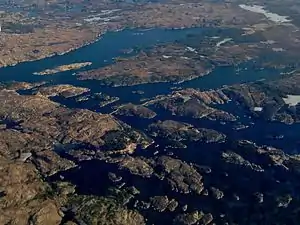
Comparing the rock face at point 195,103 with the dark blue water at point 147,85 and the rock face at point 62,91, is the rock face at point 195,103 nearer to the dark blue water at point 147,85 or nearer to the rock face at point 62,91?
the dark blue water at point 147,85

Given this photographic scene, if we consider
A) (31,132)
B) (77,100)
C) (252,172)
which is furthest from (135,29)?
(252,172)

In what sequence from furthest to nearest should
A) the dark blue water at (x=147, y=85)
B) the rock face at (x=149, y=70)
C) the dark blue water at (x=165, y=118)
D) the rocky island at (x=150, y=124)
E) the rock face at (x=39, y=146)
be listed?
the rock face at (x=149, y=70), the dark blue water at (x=147, y=85), the dark blue water at (x=165, y=118), the rocky island at (x=150, y=124), the rock face at (x=39, y=146)

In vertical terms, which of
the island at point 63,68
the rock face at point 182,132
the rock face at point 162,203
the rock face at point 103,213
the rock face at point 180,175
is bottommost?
the island at point 63,68

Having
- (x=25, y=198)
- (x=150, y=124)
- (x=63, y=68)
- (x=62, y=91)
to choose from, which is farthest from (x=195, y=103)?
(x=25, y=198)

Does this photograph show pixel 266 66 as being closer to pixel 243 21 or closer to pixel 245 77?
pixel 245 77

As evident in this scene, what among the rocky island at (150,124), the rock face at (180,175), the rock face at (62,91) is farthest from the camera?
the rock face at (62,91)

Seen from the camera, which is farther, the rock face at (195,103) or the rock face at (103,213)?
the rock face at (195,103)

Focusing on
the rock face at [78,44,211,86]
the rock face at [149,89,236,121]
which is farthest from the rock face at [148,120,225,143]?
the rock face at [78,44,211,86]

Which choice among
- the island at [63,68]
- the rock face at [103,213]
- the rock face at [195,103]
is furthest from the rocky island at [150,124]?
the island at [63,68]

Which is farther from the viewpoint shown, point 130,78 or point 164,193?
point 130,78

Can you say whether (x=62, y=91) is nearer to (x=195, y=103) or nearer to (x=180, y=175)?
(x=195, y=103)

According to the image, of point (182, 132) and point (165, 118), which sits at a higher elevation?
point (182, 132)
